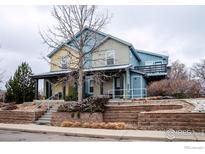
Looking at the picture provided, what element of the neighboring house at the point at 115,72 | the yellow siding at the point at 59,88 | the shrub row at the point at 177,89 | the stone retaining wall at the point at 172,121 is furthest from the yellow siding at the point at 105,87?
the stone retaining wall at the point at 172,121

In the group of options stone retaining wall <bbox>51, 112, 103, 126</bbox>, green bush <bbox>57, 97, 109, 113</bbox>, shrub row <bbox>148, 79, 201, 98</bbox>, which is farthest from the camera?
shrub row <bbox>148, 79, 201, 98</bbox>

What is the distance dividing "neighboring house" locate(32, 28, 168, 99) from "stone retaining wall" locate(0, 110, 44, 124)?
4721 millimetres

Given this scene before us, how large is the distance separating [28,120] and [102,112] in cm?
433

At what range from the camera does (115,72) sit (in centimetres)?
2088

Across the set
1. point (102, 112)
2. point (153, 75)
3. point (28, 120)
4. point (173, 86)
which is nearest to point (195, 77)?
point (173, 86)

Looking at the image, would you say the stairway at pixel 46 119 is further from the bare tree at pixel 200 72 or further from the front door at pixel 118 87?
the bare tree at pixel 200 72

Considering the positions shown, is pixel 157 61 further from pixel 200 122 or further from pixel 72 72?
pixel 200 122

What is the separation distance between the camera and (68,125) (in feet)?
45.5

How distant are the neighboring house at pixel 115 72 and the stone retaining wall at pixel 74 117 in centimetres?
559

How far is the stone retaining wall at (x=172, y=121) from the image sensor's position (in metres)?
11.0

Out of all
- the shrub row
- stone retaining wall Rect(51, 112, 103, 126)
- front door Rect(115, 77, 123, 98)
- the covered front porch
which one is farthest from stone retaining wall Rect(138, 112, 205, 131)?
front door Rect(115, 77, 123, 98)

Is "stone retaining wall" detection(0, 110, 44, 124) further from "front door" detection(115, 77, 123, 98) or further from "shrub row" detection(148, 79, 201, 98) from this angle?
"shrub row" detection(148, 79, 201, 98)

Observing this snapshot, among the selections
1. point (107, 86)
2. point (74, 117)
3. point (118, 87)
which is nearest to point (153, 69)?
point (118, 87)

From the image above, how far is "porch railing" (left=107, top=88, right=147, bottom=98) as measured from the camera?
20259 millimetres
